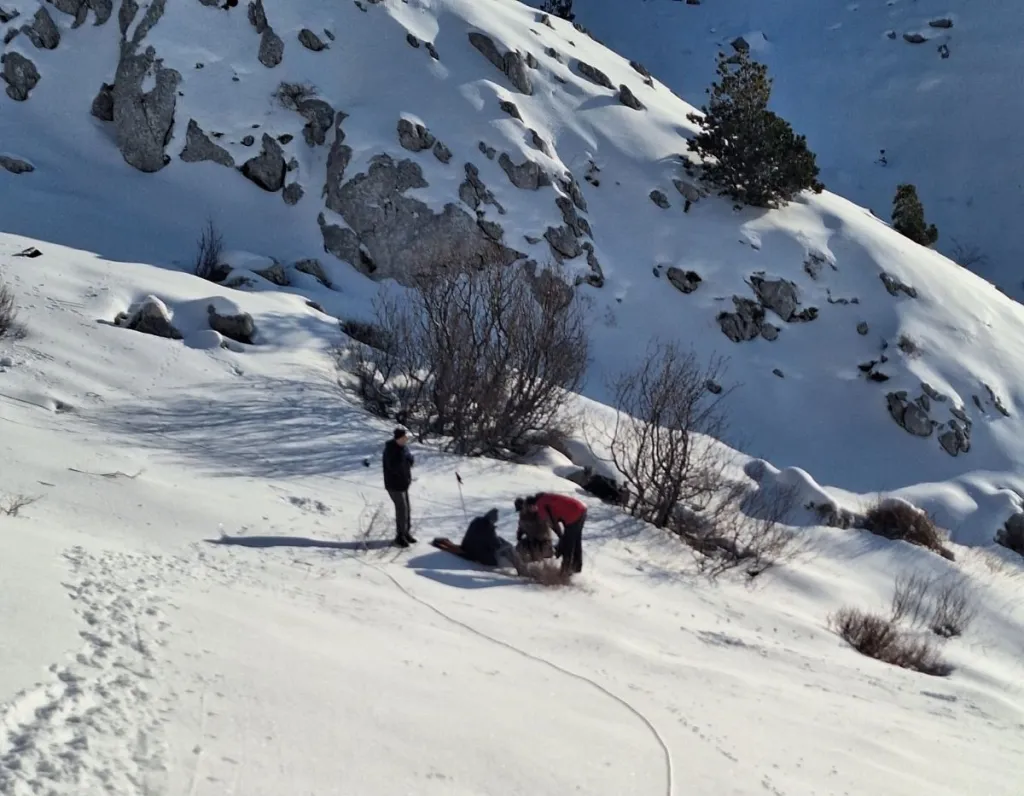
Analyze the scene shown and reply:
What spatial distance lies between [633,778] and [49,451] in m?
8.59

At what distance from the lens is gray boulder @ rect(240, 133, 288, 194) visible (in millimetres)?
25750

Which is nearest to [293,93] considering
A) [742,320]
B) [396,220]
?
[396,220]

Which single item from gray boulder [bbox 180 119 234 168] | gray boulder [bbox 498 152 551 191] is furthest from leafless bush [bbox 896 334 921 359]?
gray boulder [bbox 180 119 234 168]

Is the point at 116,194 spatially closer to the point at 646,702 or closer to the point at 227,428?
the point at 227,428

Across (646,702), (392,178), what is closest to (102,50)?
(392,178)

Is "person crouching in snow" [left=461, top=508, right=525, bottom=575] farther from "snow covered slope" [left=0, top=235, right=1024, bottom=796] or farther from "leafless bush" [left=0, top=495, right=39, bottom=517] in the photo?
"leafless bush" [left=0, top=495, right=39, bottom=517]

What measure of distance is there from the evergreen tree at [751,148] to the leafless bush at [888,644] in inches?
698

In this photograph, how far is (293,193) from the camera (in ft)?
83.9

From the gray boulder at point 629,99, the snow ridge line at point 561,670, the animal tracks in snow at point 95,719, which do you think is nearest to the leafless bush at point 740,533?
the snow ridge line at point 561,670

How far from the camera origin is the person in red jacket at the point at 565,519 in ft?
35.2

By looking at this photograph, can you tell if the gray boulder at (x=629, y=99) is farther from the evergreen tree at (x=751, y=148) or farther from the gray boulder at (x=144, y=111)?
the gray boulder at (x=144, y=111)

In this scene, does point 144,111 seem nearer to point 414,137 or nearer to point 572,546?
point 414,137

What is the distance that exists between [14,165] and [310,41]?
9.85 meters

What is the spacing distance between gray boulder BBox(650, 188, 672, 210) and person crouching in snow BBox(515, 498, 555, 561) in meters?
18.7
